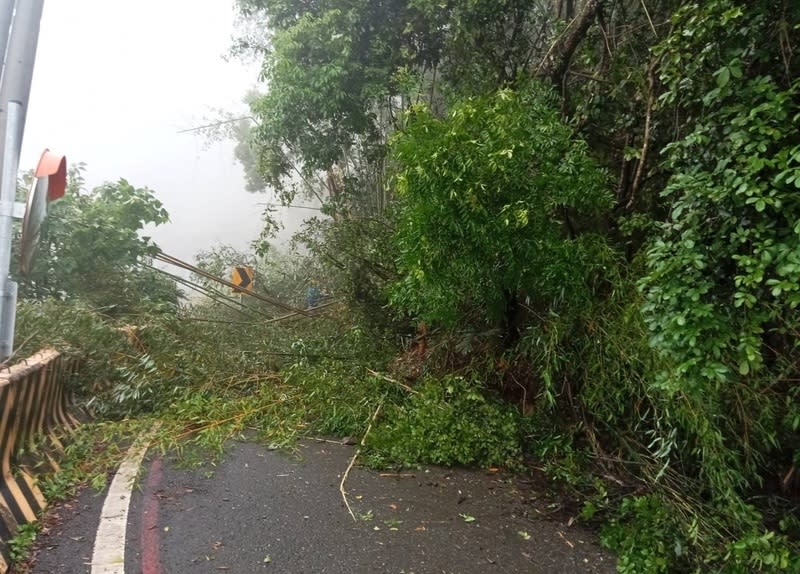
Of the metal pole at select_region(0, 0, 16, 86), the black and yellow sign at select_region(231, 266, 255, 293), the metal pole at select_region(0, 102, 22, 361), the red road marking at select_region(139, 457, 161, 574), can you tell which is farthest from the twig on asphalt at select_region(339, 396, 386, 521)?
the black and yellow sign at select_region(231, 266, 255, 293)

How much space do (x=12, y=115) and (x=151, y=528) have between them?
11.3 feet

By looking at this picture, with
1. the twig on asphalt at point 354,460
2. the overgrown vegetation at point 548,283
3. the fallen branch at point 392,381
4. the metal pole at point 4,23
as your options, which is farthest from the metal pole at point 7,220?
the fallen branch at point 392,381

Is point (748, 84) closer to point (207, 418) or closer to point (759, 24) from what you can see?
point (759, 24)

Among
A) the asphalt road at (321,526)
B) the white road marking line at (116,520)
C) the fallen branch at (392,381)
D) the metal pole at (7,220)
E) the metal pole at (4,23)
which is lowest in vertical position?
the asphalt road at (321,526)

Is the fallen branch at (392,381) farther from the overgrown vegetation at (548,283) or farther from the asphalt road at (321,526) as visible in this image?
the asphalt road at (321,526)

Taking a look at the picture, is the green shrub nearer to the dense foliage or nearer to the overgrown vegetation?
the overgrown vegetation

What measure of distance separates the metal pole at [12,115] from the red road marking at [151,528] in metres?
1.65

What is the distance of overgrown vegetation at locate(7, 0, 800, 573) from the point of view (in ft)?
9.84

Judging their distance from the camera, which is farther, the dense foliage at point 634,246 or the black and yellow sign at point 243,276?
the black and yellow sign at point 243,276

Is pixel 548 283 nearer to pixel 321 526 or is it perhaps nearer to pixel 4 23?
pixel 321 526

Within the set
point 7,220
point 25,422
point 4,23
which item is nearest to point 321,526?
point 25,422

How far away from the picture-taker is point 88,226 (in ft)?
25.0

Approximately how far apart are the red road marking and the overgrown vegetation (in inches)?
21.7

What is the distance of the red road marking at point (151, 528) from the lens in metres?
2.99
